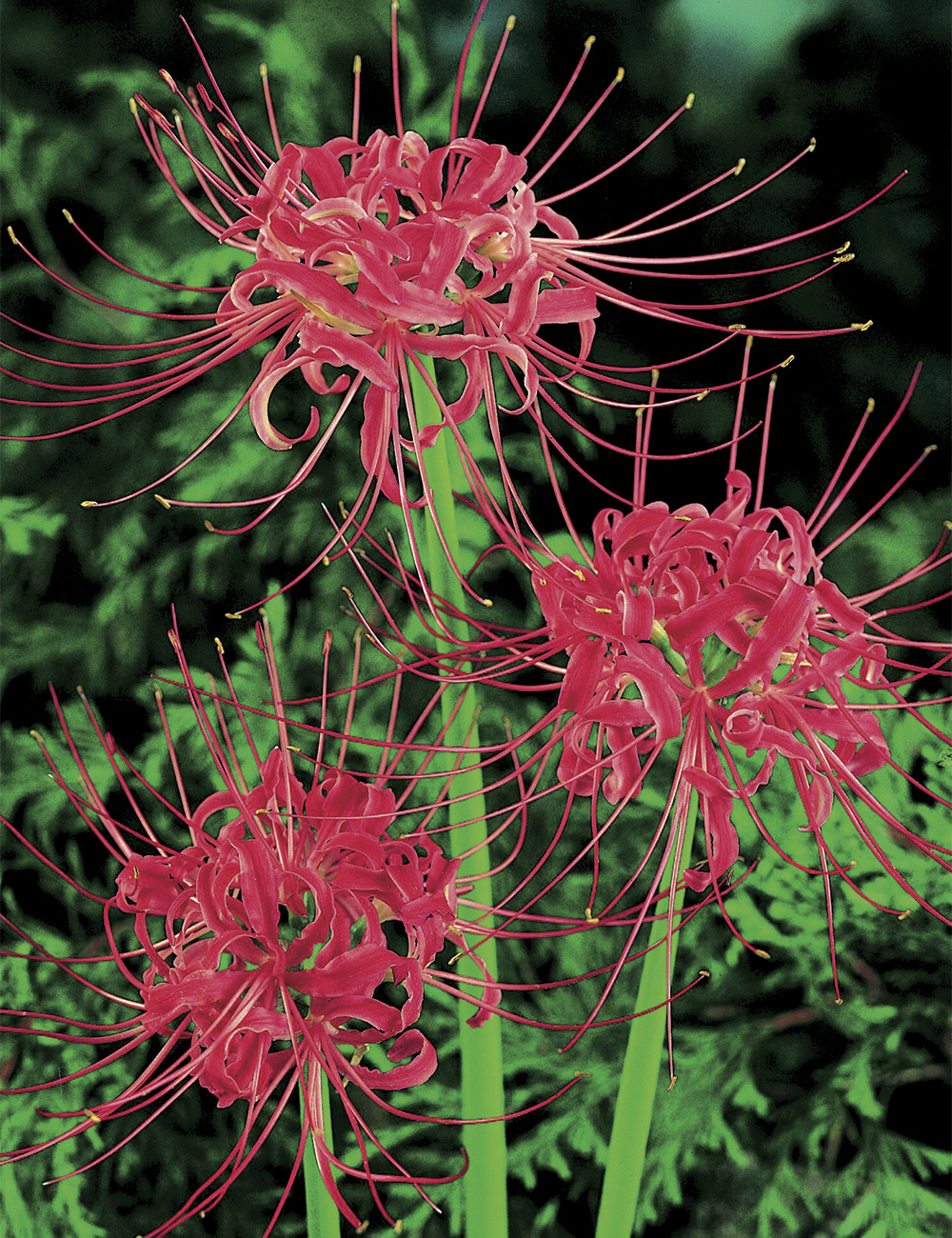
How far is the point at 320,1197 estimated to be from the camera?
0.46 meters

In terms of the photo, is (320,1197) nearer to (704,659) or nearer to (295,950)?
(295,950)

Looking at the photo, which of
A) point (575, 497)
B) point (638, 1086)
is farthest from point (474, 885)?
point (575, 497)

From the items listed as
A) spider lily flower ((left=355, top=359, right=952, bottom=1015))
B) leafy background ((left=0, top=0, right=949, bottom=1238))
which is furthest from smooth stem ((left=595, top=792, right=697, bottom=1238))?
leafy background ((left=0, top=0, right=949, bottom=1238))

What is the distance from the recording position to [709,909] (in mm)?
801

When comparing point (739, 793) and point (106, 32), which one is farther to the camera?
point (106, 32)

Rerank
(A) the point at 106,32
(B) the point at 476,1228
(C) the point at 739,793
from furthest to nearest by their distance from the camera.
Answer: (A) the point at 106,32 → (B) the point at 476,1228 → (C) the point at 739,793

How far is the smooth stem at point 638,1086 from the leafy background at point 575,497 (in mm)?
267

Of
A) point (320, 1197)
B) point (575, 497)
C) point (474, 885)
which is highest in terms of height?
point (575, 497)

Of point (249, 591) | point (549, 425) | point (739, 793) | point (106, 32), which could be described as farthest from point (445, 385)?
point (739, 793)

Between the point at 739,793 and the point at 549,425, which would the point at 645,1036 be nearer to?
the point at 739,793

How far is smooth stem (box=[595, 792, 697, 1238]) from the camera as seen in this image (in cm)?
46

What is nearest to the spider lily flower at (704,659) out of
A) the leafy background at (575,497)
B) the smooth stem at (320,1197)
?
the smooth stem at (320,1197)

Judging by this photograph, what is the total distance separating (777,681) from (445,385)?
1.27 ft

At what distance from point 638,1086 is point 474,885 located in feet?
0.35
